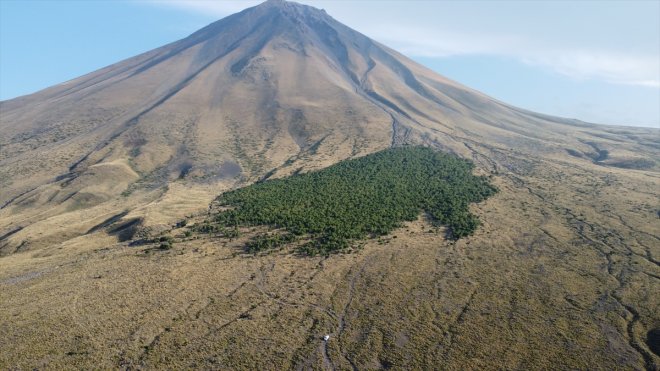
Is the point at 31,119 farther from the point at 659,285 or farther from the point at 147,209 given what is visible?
the point at 659,285

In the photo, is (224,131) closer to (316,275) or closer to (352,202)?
(352,202)

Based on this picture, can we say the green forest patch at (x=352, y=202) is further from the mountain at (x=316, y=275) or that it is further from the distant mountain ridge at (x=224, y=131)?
the distant mountain ridge at (x=224, y=131)

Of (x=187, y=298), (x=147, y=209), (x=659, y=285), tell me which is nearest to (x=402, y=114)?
(x=147, y=209)

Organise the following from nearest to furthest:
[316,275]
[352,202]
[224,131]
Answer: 1. [316,275]
2. [352,202]
3. [224,131]

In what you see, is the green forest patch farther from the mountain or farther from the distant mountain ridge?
the distant mountain ridge

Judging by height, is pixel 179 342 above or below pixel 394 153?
below

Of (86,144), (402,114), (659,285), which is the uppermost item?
(402,114)

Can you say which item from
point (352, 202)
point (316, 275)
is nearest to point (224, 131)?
point (352, 202)

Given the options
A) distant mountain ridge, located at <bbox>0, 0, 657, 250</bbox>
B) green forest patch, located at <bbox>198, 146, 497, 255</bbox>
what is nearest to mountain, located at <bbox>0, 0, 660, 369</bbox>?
distant mountain ridge, located at <bbox>0, 0, 657, 250</bbox>
